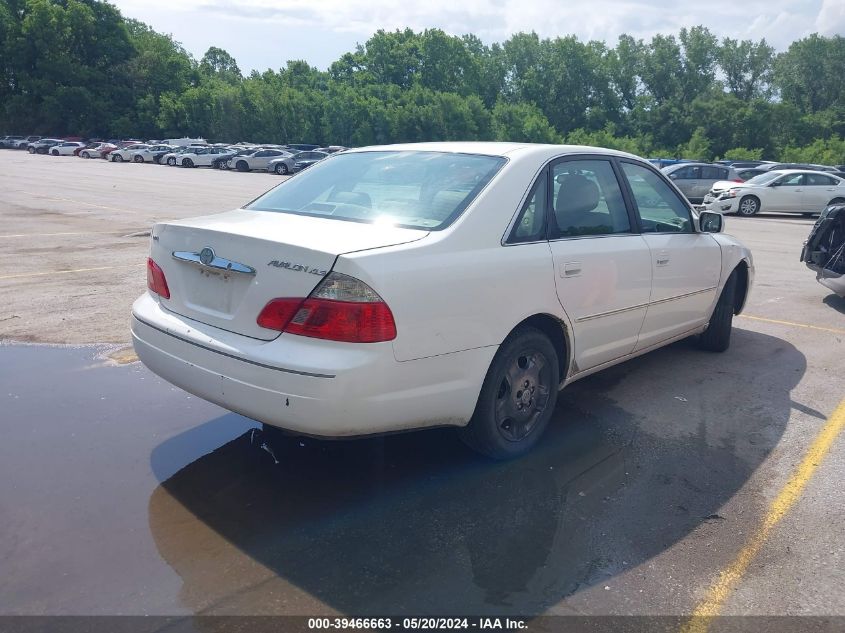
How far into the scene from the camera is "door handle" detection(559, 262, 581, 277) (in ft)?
14.3

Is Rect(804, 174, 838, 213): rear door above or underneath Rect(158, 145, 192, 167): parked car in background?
above

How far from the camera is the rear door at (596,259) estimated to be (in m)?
4.46

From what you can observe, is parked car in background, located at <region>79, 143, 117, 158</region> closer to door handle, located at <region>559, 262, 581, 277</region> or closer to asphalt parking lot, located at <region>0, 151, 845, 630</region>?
asphalt parking lot, located at <region>0, 151, 845, 630</region>

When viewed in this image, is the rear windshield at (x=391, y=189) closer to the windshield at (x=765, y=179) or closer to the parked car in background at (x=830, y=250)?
the parked car in background at (x=830, y=250)

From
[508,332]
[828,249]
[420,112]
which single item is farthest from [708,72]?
[508,332]

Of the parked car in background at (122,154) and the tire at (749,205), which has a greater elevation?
the tire at (749,205)

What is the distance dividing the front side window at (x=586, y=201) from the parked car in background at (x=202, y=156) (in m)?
45.7

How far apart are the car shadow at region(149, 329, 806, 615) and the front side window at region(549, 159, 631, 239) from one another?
4.05ft

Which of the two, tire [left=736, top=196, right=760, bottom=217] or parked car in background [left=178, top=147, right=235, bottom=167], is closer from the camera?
tire [left=736, top=196, right=760, bottom=217]

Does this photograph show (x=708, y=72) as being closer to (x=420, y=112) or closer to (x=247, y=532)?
(x=420, y=112)

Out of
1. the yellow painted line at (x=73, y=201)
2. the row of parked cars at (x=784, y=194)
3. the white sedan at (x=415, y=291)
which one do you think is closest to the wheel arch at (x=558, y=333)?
the white sedan at (x=415, y=291)

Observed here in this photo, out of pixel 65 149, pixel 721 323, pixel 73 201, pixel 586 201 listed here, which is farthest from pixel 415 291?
pixel 65 149

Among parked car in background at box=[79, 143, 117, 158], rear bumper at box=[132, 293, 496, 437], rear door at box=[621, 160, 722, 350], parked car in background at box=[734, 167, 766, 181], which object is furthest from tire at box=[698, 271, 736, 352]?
parked car in background at box=[79, 143, 117, 158]

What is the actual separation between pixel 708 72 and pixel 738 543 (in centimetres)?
9636
